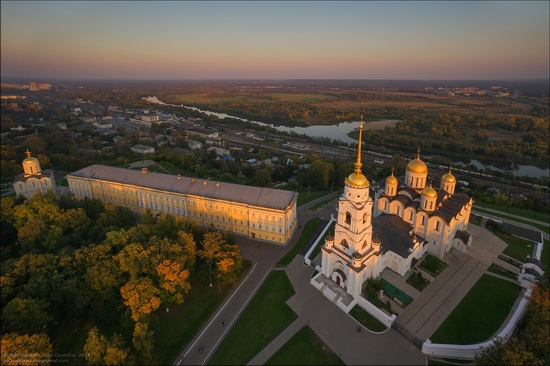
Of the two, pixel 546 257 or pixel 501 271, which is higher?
pixel 546 257

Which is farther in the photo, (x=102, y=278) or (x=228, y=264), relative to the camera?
(x=228, y=264)

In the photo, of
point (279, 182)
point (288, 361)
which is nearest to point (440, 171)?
point (279, 182)

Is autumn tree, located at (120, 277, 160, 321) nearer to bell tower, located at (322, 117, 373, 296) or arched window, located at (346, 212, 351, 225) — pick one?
bell tower, located at (322, 117, 373, 296)

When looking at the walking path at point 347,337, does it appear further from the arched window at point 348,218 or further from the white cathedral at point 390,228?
the arched window at point 348,218

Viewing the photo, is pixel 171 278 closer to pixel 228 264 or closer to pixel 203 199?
pixel 228 264

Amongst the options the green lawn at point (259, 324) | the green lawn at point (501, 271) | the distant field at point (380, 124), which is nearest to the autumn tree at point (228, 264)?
the green lawn at point (259, 324)

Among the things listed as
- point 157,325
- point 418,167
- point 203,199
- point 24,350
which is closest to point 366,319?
point 157,325

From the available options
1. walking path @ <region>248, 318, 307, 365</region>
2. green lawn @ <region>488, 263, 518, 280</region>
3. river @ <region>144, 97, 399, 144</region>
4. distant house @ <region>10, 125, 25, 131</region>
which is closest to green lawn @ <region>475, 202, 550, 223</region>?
green lawn @ <region>488, 263, 518, 280</region>

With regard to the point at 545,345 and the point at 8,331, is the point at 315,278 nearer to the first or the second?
the point at 545,345
